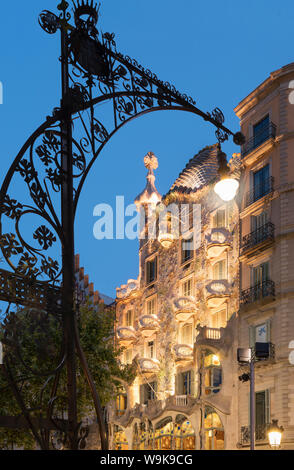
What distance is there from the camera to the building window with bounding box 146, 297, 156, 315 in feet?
154

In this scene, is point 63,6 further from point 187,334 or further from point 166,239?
point 166,239

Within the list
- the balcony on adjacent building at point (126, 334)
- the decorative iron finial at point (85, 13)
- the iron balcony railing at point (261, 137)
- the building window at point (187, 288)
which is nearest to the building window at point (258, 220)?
the iron balcony railing at point (261, 137)

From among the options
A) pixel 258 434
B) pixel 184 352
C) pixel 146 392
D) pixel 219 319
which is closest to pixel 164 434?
pixel 184 352

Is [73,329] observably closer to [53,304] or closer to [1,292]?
[53,304]

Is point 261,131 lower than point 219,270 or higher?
higher

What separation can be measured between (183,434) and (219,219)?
39.2ft

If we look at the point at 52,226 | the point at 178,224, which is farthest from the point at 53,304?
the point at 178,224

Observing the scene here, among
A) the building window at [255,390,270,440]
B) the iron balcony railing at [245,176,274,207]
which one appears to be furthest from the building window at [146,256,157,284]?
the building window at [255,390,270,440]

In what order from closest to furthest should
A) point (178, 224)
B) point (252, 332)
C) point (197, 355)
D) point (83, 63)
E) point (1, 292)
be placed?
point (1, 292), point (83, 63), point (252, 332), point (197, 355), point (178, 224)

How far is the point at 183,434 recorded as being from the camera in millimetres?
39562
